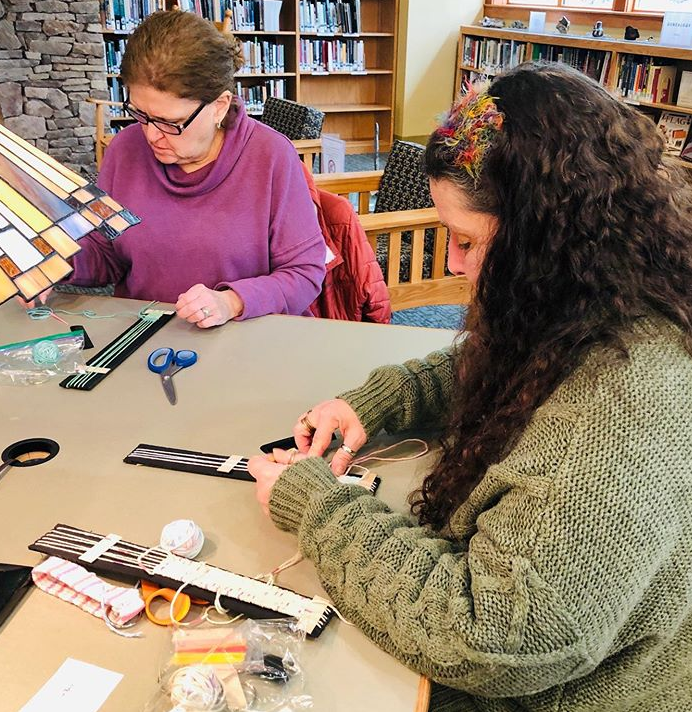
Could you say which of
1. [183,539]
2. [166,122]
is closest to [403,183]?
[166,122]

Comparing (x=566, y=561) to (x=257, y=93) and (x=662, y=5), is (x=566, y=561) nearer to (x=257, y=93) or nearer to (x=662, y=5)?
(x=662, y=5)

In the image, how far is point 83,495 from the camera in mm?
982

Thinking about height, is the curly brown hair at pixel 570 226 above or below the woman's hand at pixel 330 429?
above

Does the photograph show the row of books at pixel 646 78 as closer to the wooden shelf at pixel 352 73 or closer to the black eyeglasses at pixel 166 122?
the wooden shelf at pixel 352 73

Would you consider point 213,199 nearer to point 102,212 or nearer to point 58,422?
point 58,422

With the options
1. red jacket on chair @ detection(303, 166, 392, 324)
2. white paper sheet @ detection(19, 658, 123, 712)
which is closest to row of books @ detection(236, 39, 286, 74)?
red jacket on chair @ detection(303, 166, 392, 324)

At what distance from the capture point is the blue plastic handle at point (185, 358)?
1.33 meters

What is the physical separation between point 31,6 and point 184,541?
458cm

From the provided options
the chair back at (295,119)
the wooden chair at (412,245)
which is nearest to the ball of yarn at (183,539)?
the wooden chair at (412,245)

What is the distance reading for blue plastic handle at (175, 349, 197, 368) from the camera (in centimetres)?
133

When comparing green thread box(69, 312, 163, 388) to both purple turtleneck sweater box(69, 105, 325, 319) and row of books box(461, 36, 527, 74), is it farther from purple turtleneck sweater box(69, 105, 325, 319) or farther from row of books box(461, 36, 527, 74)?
row of books box(461, 36, 527, 74)

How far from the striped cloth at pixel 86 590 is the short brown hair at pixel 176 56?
102 cm

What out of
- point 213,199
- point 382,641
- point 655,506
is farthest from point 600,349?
point 213,199

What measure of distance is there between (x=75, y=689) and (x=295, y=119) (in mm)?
3572
